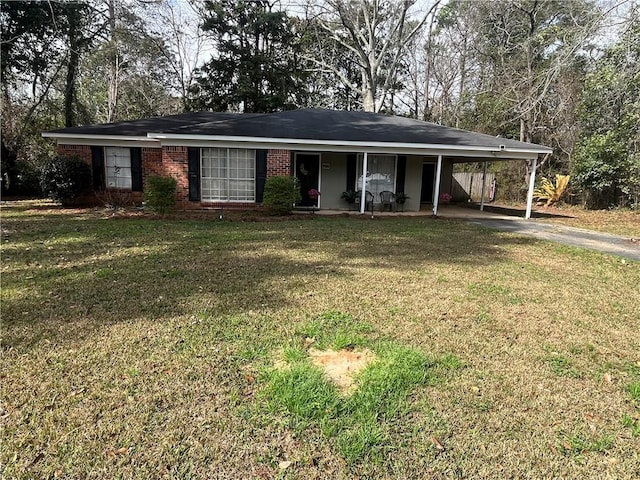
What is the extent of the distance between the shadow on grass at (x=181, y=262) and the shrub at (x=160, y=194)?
695 millimetres

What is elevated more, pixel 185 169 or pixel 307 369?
pixel 185 169

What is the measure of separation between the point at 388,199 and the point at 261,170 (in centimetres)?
459

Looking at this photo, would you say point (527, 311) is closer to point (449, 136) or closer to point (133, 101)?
point (449, 136)

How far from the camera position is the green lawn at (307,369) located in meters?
2.20

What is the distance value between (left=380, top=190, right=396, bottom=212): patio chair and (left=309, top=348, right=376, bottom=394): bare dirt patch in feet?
35.8

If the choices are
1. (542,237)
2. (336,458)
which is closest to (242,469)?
(336,458)

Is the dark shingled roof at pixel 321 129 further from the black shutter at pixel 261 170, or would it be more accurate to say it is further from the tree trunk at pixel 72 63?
the tree trunk at pixel 72 63

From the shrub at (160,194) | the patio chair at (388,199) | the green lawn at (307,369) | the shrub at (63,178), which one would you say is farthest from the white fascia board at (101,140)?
the patio chair at (388,199)

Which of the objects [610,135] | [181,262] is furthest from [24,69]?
[610,135]

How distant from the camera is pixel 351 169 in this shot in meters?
13.8

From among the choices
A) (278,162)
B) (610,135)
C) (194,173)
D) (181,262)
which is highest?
(610,135)

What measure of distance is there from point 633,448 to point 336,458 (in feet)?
5.80

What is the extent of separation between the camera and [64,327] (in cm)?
368

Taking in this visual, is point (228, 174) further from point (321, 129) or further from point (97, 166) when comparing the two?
point (97, 166)
